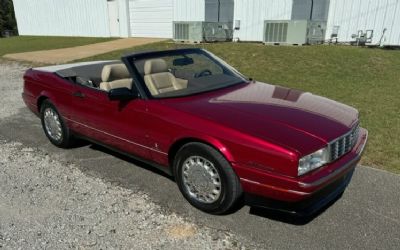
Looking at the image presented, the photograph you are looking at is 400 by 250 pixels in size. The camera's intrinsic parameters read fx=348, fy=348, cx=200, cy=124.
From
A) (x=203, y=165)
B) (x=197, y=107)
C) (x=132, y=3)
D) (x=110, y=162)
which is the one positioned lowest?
(x=110, y=162)

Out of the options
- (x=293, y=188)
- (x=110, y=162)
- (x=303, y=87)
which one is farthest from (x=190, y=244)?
(x=303, y=87)

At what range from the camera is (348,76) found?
31.9 ft

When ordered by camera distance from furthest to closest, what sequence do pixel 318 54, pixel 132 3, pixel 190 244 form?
1. pixel 132 3
2. pixel 318 54
3. pixel 190 244

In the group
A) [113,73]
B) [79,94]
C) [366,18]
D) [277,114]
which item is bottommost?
[79,94]

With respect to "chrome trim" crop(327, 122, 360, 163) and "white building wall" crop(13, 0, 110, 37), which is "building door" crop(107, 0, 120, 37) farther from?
"chrome trim" crop(327, 122, 360, 163)

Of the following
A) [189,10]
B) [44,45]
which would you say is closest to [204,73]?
[189,10]

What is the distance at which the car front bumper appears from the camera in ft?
8.89

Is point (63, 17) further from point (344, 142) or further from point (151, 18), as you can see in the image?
point (344, 142)

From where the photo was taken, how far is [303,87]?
8.67 m

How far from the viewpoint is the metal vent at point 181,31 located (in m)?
16.3

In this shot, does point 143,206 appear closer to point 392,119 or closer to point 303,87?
point 392,119

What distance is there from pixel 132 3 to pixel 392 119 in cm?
1884

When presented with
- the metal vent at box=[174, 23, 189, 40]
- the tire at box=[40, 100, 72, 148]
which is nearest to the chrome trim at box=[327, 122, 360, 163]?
the tire at box=[40, 100, 72, 148]

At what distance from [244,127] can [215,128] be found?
253 mm
